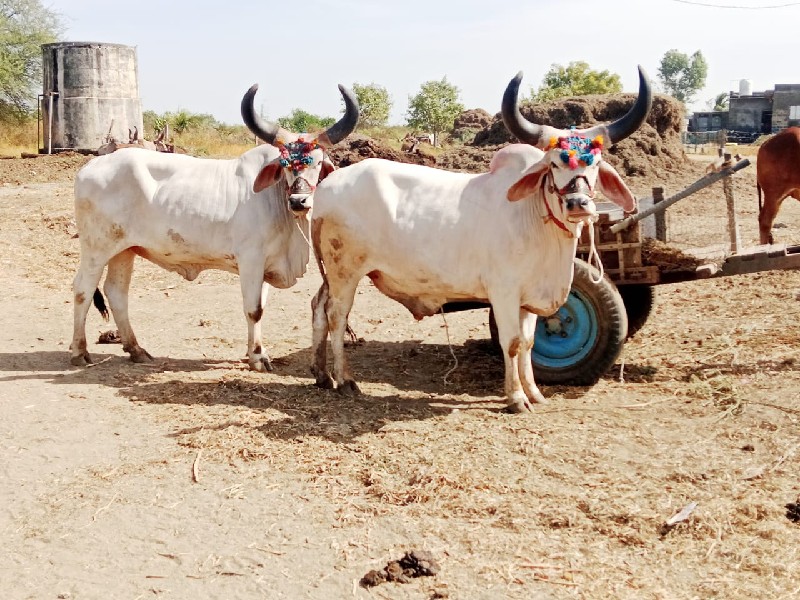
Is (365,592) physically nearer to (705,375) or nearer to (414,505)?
(414,505)

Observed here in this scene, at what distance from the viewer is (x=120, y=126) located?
2438 centimetres

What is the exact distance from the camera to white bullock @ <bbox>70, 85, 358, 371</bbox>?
7.66 metres

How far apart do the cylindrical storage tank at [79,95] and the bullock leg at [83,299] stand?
16.4 metres

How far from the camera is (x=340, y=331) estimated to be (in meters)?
6.84

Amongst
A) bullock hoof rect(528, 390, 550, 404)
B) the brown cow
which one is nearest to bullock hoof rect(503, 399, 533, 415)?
bullock hoof rect(528, 390, 550, 404)

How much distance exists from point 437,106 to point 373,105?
389 cm

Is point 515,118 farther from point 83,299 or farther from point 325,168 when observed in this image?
point 83,299

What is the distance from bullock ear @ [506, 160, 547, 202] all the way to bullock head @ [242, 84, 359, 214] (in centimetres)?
196

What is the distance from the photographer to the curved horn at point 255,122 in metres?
7.39

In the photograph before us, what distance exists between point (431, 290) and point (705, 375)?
221 cm

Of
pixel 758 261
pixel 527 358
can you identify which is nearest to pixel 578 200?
pixel 527 358

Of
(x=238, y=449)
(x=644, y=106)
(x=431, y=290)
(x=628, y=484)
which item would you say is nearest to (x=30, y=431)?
(x=238, y=449)

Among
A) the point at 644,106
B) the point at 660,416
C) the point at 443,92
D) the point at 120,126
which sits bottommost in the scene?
the point at 660,416

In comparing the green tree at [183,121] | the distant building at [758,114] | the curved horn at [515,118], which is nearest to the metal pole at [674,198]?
the curved horn at [515,118]
